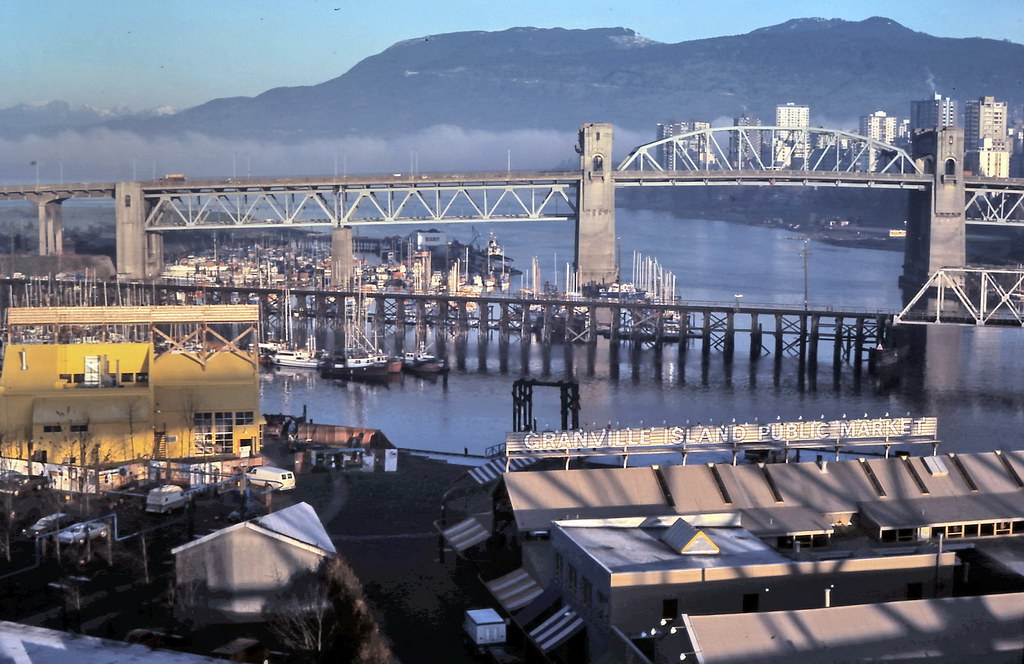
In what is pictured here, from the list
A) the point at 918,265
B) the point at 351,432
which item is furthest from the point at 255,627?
the point at 918,265

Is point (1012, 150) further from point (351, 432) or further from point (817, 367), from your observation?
point (351, 432)

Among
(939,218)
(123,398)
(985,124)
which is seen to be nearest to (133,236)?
(939,218)

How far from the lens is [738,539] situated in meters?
8.31

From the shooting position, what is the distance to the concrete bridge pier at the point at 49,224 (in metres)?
34.4

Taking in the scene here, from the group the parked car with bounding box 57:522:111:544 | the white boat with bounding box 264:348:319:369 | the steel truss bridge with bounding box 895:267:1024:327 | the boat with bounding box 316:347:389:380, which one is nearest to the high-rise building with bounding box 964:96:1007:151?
the steel truss bridge with bounding box 895:267:1024:327

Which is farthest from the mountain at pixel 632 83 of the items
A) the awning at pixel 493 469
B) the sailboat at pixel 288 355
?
the awning at pixel 493 469

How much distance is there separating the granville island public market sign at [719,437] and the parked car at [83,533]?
9.13 ft

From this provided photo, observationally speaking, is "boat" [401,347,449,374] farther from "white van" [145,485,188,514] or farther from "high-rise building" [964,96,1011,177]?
"high-rise building" [964,96,1011,177]

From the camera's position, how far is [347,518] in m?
10.5

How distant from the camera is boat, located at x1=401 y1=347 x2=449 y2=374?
21.5 meters

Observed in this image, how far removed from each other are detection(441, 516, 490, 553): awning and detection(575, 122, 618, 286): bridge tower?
23076mm

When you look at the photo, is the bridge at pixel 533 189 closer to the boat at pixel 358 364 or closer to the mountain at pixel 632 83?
the boat at pixel 358 364

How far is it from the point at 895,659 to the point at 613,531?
230 centimetres

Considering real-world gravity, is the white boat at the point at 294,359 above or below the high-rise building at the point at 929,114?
below
